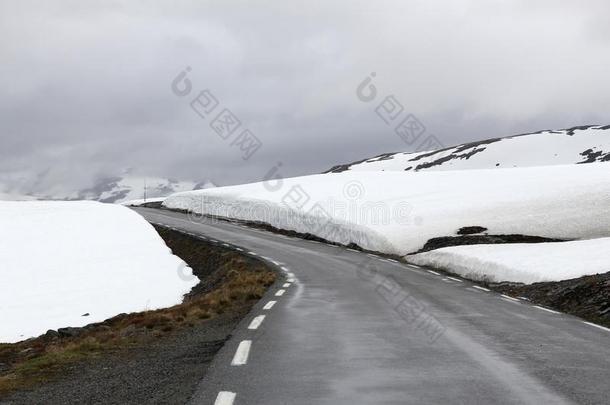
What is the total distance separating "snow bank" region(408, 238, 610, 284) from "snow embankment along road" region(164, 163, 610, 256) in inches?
216

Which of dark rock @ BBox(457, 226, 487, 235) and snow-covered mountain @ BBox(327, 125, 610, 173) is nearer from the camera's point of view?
dark rock @ BBox(457, 226, 487, 235)

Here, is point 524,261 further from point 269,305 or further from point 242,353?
point 242,353

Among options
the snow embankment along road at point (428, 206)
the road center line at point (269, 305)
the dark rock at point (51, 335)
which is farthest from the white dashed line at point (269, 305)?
the snow embankment along road at point (428, 206)

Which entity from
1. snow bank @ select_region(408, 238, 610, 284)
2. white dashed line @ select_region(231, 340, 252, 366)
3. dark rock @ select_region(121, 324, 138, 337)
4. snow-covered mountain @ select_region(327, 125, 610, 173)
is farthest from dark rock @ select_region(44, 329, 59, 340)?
snow-covered mountain @ select_region(327, 125, 610, 173)

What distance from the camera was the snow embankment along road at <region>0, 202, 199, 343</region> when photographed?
2047 centimetres

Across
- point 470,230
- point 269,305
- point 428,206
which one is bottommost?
point 269,305

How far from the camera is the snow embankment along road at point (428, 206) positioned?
30.2 meters

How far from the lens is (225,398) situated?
5.80 meters

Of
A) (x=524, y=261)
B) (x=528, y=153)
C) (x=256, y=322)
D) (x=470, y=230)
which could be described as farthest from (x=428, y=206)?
(x=528, y=153)

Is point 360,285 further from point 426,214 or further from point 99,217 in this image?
point 99,217

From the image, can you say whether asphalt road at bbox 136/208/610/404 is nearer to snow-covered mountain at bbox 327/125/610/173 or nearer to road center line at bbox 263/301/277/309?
road center line at bbox 263/301/277/309

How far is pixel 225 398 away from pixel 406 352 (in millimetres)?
3149

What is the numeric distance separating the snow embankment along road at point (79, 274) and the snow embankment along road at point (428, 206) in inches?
386

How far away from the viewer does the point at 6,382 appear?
718cm
